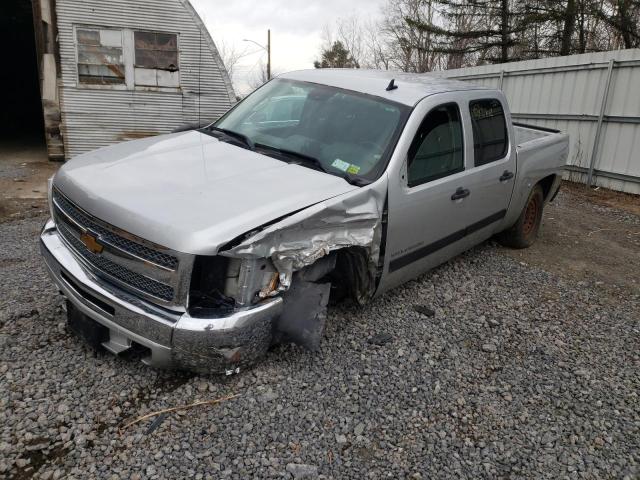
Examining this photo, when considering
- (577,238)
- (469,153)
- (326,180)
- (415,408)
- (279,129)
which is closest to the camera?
(415,408)

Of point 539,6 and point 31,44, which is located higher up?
point 539,6

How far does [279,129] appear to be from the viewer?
12.3 ft

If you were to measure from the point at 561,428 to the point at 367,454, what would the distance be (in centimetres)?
117

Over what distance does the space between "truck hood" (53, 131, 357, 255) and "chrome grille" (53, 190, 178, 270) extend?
0.22 feet

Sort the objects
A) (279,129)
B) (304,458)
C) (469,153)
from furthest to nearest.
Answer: (469,153), (279,129), (304,458)

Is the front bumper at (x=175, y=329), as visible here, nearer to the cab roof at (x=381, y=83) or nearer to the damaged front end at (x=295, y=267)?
the damaged front end at (x=295, y=267)

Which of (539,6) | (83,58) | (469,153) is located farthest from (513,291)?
(539,6)

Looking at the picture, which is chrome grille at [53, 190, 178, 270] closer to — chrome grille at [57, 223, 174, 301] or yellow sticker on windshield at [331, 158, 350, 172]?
chrome grille at [57, 223, 174, 301]

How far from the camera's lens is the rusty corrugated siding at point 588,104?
845 centimetres

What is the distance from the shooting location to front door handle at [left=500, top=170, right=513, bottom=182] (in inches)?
177

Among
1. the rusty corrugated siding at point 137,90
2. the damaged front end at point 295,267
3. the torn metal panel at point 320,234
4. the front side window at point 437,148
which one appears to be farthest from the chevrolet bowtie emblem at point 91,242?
the rusty corrugated siding at point 137,90

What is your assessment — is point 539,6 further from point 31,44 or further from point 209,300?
point 209,300

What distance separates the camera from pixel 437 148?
3766 millimetres

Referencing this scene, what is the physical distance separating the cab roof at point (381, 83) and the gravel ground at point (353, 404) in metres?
1.68
